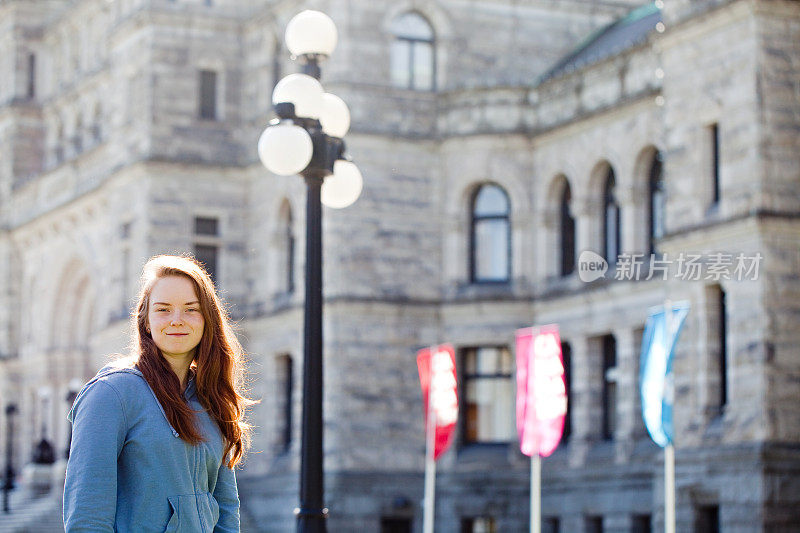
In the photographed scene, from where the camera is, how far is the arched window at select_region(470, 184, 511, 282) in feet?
110

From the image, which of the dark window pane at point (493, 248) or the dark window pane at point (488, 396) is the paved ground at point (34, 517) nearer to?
the dark window pane at point (488, 396)

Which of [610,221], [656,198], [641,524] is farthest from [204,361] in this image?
[610,221]

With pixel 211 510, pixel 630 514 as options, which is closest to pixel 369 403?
pixel 630 514

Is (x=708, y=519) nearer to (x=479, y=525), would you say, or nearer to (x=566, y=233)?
(x=479, y=525)

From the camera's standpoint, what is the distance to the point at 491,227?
33.5 metres

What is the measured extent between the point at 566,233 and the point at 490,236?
63.3 inches

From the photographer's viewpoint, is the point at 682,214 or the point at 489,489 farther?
the point at 489,489

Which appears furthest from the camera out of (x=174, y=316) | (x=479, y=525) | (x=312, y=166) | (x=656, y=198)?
(x=479, y=525)

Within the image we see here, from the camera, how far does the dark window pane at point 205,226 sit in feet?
119

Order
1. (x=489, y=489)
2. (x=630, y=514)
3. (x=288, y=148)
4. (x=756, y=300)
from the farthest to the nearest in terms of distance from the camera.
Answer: (x=489, y=489), (x=630, y=514), (x=756, y=300), (x=288, y=148)

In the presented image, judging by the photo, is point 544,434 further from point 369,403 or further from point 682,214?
point 369,403

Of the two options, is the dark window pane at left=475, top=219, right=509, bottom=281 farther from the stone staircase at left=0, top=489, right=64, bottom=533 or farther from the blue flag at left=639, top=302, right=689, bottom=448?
the blue flag at left=639, top=302, right=689, bottom=448

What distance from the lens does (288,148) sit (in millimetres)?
11797

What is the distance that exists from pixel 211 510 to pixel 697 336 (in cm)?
2082
